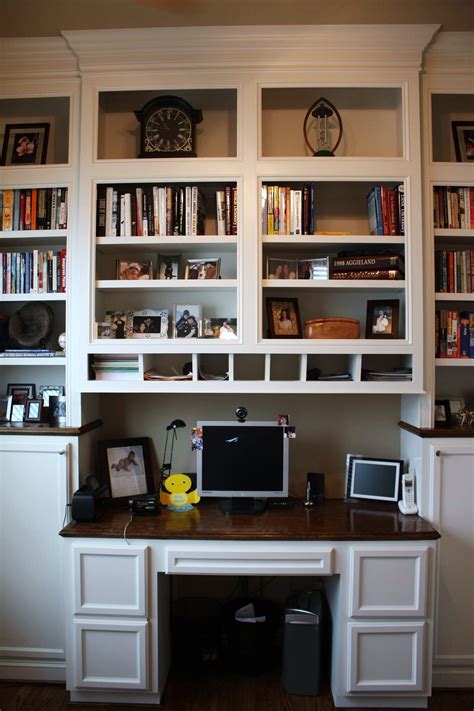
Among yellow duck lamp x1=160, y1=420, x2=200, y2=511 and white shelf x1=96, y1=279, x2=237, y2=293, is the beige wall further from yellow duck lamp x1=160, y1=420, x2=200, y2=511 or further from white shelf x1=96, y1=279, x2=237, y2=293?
yellow duck lamp x1=160, y1=420, x2=200, y2=511

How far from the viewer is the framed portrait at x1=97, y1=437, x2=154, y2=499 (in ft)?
7.21

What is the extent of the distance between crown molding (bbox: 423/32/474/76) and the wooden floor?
Answer: 2960 mm

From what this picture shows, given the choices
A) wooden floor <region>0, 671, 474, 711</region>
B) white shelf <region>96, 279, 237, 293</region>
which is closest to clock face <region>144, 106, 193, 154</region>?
Result: white shelf <region>96, 279, 237, 293</region>

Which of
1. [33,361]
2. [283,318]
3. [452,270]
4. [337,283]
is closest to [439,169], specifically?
[452,270]

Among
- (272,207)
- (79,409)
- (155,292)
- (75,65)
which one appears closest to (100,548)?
(79,409)

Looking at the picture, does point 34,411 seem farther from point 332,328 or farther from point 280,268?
point 332,328

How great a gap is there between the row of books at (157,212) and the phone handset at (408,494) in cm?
147

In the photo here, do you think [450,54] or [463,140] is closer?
[450,54]

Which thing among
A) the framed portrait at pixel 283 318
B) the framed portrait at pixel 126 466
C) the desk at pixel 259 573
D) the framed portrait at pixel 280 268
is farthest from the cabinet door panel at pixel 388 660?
the framed portrait at pixel 280 268

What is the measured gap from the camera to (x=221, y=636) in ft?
7.13

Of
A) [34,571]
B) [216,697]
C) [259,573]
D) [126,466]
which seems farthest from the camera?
[126,466]

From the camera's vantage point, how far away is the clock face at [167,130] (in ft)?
6.83

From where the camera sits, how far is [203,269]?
2092mm

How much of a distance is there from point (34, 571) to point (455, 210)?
270cm
